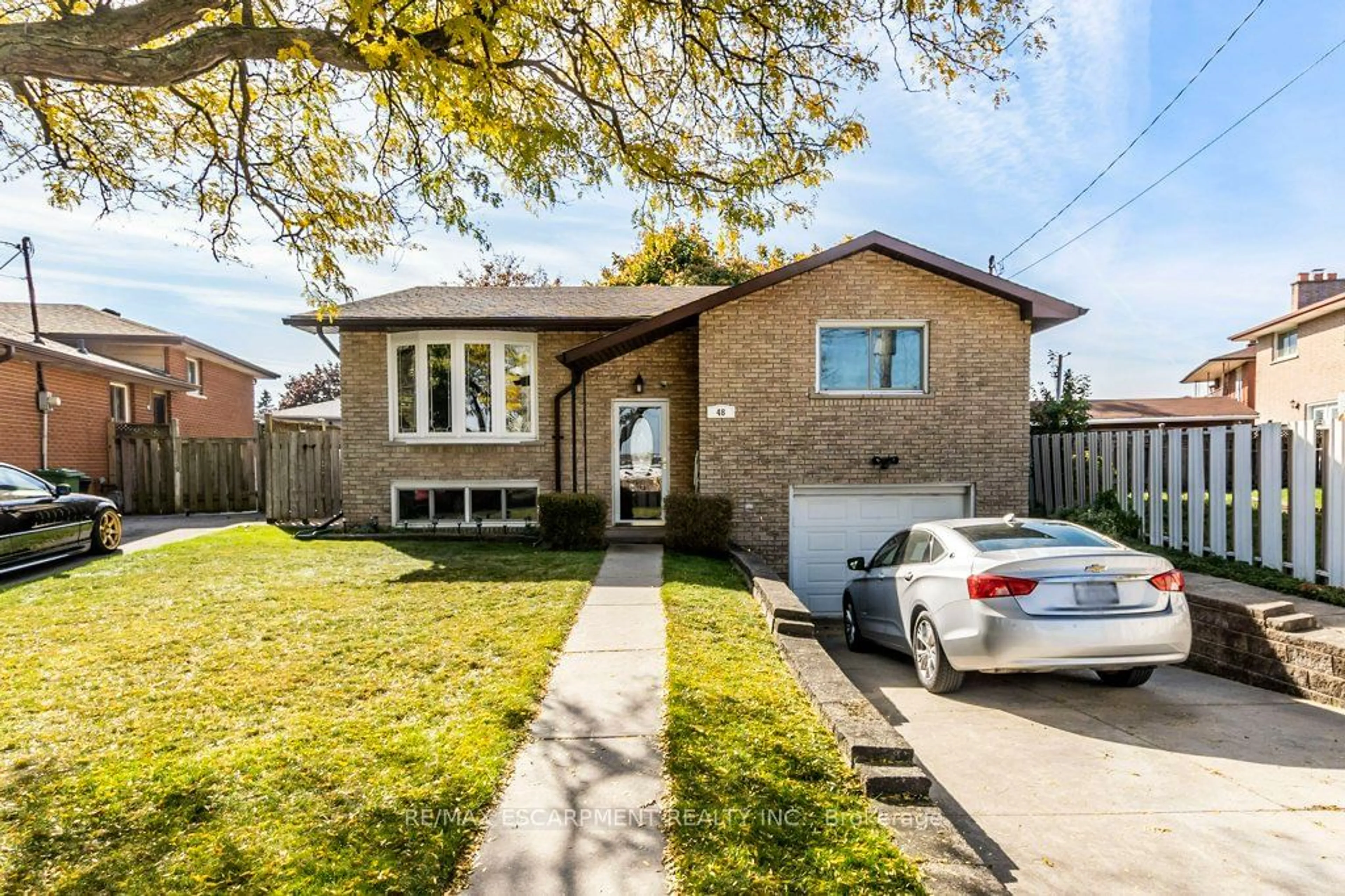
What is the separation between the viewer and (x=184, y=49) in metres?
4.31

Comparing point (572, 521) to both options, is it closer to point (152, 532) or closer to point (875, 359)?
point (875, 359)

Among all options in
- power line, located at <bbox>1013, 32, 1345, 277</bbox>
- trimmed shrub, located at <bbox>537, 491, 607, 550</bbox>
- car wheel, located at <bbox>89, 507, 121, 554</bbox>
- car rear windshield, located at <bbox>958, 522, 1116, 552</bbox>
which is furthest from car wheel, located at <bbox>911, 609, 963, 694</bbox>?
car wheel, located at <bbox>89, 507, 121, 554</bbox>

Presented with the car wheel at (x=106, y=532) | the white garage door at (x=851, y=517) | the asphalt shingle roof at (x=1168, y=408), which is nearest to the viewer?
the car wheel at (x=106, y=532)

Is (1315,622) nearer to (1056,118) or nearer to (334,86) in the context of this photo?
(1056,118)

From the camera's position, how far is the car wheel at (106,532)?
10.2m

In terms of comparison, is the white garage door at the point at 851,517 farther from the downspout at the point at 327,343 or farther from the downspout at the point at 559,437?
the downspout at the point at 327,343

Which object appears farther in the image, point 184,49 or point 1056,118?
point 1056,118

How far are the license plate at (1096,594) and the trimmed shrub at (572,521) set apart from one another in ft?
23.4

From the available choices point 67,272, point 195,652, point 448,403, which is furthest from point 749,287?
point 67,272

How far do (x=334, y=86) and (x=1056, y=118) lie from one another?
9.25 metres

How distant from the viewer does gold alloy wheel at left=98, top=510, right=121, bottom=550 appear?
10234mm

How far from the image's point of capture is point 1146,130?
1216 centimetres

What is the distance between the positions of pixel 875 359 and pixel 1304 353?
21.2 meters

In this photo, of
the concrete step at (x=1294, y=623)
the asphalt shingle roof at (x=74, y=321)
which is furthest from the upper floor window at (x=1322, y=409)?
the asphalt shingle roof at (x=74, y=321)
